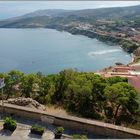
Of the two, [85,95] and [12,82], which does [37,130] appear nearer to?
[85,95]

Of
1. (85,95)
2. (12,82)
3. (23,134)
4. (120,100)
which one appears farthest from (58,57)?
(23,134)

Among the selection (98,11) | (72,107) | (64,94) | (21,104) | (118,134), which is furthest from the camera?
(98,11)

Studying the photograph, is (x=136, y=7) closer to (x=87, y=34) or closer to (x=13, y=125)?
(x=87, y=34)

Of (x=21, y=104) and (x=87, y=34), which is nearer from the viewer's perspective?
(x=21, y=104)

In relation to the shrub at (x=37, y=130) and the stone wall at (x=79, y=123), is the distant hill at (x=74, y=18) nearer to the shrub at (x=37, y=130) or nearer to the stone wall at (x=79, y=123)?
the stone wall at (x=79, y=123)

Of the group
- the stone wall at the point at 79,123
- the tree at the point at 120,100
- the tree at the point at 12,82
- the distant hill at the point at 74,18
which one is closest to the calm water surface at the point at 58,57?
the tree at the point at 12,82

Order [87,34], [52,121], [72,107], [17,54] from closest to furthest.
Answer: [52,121] < [72,107] < [17,54] < [87,34]

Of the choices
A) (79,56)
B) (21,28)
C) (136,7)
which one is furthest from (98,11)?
(79,56)

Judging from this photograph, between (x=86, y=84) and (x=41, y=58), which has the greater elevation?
(x=86, y=84)
